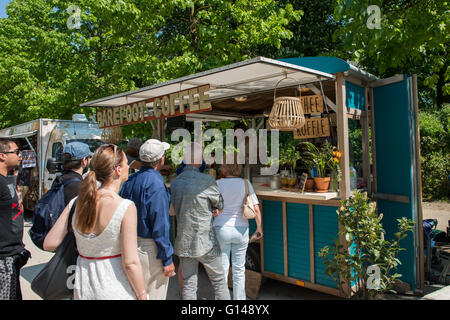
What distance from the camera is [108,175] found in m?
2.06

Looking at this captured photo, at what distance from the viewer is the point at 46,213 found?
2.63 meters

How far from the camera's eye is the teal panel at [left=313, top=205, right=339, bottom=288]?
363cm

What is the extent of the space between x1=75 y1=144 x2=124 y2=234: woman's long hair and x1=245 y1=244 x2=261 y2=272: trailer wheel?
2.69 m

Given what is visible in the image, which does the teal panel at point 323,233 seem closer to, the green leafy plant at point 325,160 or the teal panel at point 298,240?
the teal panel at point 298,240

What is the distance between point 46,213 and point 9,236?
0.28 m

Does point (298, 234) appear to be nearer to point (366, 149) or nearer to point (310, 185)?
point (310, 185)

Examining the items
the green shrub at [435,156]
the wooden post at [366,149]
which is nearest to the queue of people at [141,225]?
the wooden post at [366,149]

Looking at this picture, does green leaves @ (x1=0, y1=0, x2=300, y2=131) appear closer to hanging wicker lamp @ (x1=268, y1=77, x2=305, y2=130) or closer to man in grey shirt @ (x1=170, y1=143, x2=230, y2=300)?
hanging wicker lamp @ (x1=268, y1=77, x2=305, y2=130)

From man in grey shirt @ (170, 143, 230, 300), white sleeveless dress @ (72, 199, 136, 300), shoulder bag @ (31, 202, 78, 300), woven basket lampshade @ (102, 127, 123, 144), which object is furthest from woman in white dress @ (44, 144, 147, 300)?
woven basket lampshade @ (102, 127, 123, 144)

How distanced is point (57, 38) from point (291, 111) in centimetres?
826

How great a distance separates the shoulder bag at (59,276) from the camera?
224 centimetres

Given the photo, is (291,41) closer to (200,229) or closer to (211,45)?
(211,45)
